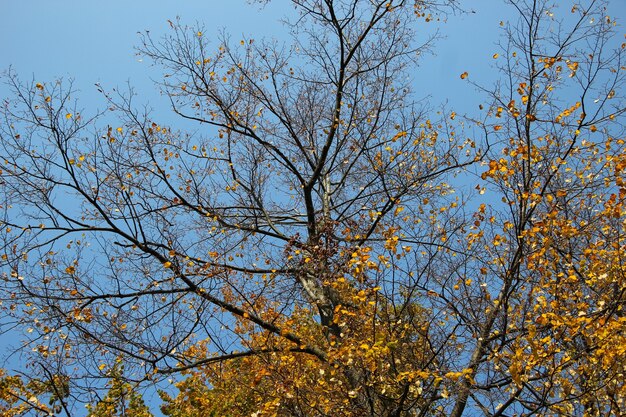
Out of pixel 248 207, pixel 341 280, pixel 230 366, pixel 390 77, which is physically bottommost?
pixel 341 280

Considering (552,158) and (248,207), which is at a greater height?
(248,207)

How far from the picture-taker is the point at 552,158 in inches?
244

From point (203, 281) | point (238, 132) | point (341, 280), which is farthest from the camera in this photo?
point (238, 132)

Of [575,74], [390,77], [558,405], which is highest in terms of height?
[390,77]

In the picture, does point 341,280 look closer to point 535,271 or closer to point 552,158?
point 535,271

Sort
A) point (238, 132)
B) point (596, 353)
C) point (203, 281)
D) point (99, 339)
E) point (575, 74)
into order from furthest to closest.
Result: point (238, 132)
point (203, 281)
point (99, 339)
point (575, 74)
point (596, 353)

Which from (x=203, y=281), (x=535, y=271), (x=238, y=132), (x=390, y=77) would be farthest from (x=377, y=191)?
(x=535, y=271)

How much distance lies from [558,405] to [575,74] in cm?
395

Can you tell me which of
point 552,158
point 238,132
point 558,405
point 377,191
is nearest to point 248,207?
point 238,132

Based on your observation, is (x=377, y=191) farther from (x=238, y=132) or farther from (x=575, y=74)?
(x=575, y=74)

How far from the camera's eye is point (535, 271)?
564 cm

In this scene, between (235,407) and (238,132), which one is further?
(235,407)

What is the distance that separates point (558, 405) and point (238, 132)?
643 centimetres

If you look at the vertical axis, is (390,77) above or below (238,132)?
above
